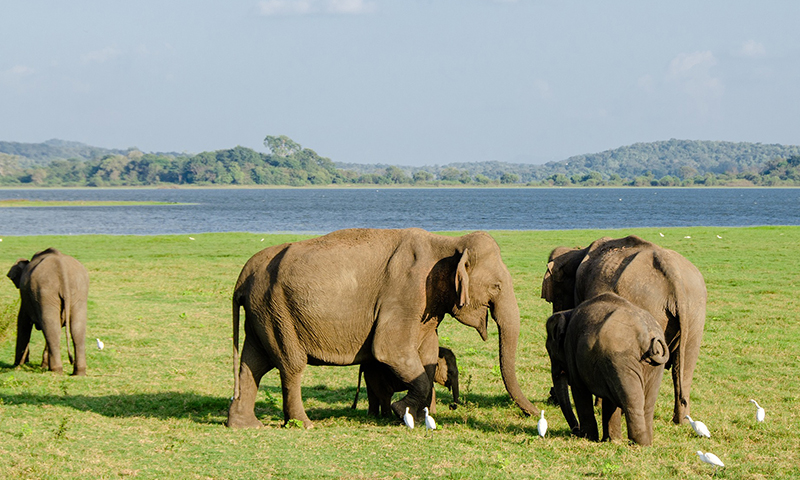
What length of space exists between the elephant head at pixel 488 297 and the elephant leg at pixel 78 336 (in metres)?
6.06

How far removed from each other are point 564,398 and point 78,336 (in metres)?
7.33

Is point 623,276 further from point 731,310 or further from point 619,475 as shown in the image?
point 731,310

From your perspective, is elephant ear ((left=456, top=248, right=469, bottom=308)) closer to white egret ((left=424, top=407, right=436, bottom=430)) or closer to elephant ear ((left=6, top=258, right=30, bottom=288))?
white egret ((left=424, top=407, right=436, bottom=430))

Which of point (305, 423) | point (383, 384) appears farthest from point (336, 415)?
point (305, 423)

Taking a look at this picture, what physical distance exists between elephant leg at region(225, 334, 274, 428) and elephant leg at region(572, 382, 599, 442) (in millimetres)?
3481

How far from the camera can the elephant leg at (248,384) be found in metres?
9.29

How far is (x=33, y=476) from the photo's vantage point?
7285 millimetres

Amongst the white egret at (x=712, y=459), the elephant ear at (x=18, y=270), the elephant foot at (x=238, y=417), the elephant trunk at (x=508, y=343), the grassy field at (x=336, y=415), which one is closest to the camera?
the white egret at (x=712, y=459)

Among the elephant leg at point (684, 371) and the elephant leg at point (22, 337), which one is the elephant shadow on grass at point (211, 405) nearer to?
the elephant leg at point (684, 371)

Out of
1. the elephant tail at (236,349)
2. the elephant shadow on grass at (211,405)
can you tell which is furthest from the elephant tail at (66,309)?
the elephant tail at (236,349)

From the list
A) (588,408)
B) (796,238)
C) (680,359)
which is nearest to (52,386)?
(588,408)

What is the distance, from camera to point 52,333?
12195mm

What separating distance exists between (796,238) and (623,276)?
3150cm

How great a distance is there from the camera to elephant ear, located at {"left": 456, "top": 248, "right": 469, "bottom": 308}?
9000 mm
